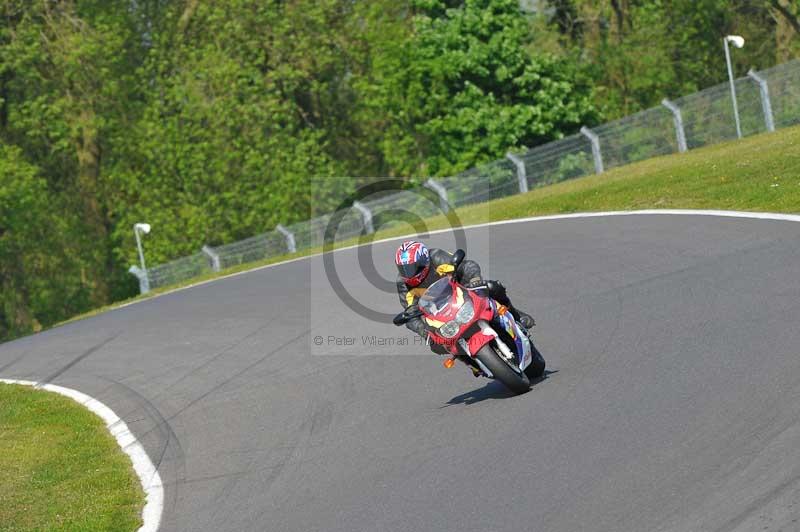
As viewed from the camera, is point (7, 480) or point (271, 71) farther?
point (271, 71)

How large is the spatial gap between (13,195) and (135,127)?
6693 millimetres

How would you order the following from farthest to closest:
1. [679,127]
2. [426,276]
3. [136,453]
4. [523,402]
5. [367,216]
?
[367,216] → [679,127] → [136,453] → [426,276] → [523,402]

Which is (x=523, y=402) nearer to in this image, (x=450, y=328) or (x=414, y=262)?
(x=450, y=328)

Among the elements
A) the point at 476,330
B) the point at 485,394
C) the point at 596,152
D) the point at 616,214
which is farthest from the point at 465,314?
the point at 596,152

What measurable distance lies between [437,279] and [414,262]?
1.21 ft

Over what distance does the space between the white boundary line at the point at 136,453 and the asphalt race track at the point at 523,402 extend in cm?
11

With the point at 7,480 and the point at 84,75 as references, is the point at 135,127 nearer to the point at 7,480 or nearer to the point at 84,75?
the point at 84,75

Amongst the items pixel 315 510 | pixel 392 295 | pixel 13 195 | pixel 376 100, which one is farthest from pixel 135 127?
pixel 315 510

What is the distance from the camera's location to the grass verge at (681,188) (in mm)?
19172

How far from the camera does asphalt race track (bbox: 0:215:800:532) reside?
725cm

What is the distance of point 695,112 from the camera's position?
30.1 meters

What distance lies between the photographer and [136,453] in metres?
11.4

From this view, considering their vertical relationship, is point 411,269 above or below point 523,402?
above

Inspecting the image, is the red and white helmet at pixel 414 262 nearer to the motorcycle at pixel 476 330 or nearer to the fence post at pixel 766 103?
the motorcycle at pixel 476 330
